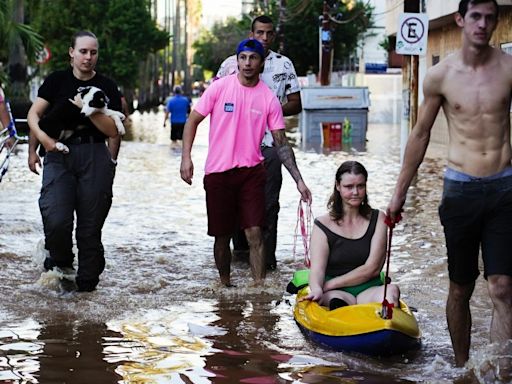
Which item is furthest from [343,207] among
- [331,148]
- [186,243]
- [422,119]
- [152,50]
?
[152,50]

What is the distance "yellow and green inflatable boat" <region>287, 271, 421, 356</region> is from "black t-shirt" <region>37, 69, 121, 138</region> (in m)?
2.39

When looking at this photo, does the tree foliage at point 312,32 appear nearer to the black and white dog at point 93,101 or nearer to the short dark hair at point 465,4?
the black and white dog at point 93,101

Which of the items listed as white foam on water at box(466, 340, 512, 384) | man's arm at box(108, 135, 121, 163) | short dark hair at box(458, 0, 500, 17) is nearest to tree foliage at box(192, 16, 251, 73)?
man's arm at box(108, 135, 121, 163)

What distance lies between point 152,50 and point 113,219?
55.6m

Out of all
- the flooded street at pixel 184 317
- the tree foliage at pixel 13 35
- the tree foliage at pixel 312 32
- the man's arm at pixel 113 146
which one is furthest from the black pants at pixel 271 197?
the tree foliage at pixel 312 32

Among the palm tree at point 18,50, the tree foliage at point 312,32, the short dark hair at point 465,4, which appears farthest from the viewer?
the tree foliage at point 312,32

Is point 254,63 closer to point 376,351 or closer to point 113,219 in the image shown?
point 376,351

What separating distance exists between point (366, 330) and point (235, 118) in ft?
9.02

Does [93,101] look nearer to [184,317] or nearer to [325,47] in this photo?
[184,317]

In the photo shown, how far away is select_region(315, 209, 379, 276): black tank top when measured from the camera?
7.24m

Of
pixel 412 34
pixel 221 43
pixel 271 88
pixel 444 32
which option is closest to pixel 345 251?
pixel 271 88

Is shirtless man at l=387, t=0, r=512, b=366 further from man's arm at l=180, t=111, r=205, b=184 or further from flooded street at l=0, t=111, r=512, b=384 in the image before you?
man's arm at l=180, t=111, r=205, b=184

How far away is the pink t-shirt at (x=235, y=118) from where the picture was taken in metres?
8.73

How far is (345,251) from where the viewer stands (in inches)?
286
